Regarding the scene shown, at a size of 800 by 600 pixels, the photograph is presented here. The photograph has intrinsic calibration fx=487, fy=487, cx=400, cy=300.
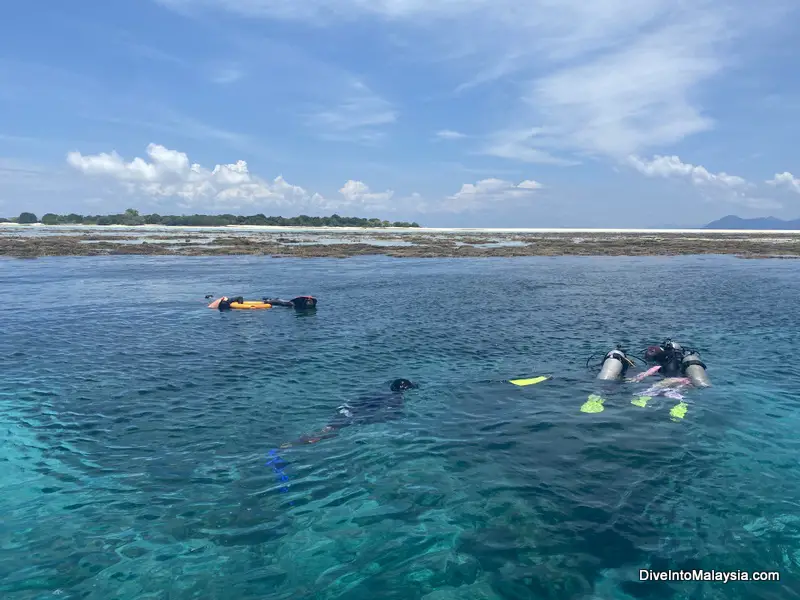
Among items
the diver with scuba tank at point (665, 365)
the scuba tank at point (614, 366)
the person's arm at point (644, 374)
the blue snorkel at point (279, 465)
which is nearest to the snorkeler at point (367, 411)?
the blue snorkel at point (279, 465)

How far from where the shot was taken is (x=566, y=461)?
1125 centimetres

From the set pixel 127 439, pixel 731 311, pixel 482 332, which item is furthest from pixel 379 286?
pixel 127 439

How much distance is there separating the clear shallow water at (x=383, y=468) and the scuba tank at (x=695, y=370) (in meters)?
0.44

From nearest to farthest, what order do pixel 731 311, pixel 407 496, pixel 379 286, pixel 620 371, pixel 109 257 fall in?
pixel 407 496
pixel 620 371
pixel 731 311
pixel 379 286
pixel 109 257

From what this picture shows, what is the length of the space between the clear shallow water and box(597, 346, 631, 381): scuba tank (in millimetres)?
805

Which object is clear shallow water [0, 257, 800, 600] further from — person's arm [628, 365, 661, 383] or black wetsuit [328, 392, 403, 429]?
person's arm [628, 365, 661, 383]

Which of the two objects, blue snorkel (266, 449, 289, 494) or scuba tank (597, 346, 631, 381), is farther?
scuba tank (597, 346, 631, 381)

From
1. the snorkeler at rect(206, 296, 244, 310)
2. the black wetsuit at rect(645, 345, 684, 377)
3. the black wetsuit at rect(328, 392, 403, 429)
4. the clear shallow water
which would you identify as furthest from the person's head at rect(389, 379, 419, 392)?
the snorkeler at rect(206, 296, 244, 310)

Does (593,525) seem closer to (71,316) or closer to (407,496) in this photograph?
(407,496)

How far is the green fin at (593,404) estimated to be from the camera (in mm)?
14177

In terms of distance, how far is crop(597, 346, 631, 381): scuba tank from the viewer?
16594mm

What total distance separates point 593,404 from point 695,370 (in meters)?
4.65

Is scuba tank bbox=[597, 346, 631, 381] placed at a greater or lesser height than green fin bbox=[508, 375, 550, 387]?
greater

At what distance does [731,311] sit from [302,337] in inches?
997
